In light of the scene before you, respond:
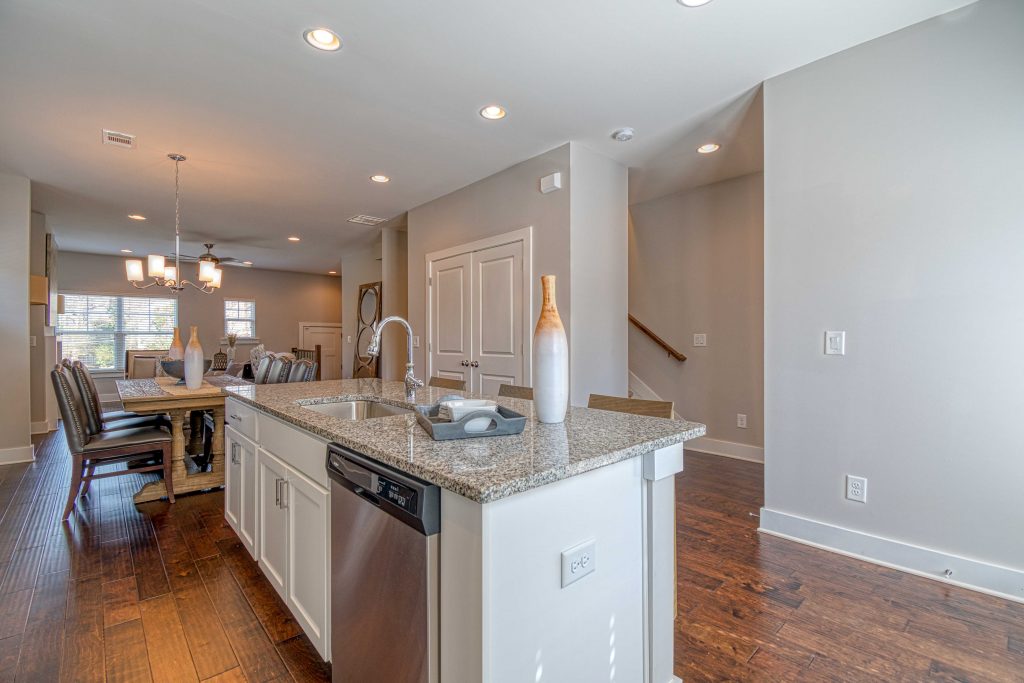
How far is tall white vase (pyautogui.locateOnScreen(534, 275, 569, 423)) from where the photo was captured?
138 cm

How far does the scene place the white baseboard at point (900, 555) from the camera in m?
1.95

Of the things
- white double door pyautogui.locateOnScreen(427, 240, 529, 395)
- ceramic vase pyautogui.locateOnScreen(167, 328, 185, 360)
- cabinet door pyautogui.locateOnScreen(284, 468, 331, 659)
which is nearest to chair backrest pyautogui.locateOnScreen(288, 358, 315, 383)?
ceramic vase pyautogui.locateOnScreen(167, 328, 185, 360)

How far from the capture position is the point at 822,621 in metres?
1.76

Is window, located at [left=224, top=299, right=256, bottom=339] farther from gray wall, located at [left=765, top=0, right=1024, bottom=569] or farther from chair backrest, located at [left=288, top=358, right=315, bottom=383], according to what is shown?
gray wall, located at [left=765, top=0, right=1024, bottom=569]

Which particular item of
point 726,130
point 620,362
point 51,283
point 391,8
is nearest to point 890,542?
point 620,362

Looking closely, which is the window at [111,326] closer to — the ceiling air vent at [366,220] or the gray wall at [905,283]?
the ceiling air vent at [366,220]

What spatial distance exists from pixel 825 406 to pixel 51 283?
8051 mm

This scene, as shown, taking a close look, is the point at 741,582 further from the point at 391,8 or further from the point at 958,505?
the point at 391,8

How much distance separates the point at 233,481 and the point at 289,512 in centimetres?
96

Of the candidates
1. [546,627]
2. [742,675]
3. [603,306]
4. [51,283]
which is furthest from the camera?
[51,283]

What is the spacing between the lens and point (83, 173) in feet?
12.9

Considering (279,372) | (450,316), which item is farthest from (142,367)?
(450,316)

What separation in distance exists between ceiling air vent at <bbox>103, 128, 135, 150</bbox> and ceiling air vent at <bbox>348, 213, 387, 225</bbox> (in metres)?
2.25

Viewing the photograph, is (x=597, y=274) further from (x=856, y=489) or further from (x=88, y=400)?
(x=88, y=400)
